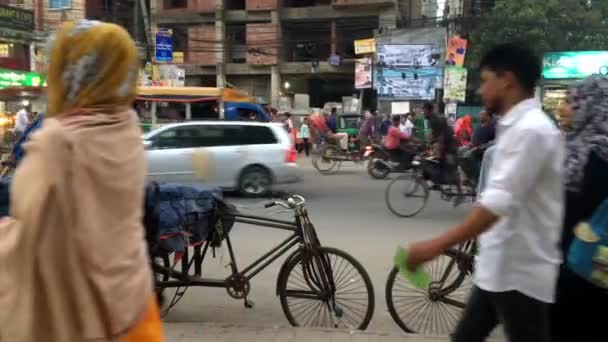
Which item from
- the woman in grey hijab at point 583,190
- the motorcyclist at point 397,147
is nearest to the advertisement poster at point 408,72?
the motorcyclist at point 397,147

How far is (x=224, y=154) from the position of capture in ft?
36.9

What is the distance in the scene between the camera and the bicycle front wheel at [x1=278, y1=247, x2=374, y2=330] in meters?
4.30

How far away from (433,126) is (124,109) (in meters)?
8.54

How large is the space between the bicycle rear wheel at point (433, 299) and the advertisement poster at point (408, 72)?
2422 centimetres

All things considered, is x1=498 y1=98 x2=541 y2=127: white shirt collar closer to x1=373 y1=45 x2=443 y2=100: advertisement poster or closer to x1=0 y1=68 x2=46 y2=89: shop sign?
x1=0 y1=68 x2=46 y2=89: shop sign

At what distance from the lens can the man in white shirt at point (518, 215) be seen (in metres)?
2.15

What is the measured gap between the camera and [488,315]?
243cm

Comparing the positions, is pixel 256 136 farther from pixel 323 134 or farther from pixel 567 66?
pixel 567 66

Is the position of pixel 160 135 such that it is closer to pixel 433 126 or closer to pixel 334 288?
pixel 433 126

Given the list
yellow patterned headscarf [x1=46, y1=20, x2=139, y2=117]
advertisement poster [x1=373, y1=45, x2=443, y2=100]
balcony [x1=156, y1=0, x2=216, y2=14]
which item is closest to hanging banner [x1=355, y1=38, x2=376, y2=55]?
advertisement poster [x1=373, y1=45, x2=443, y2=100]

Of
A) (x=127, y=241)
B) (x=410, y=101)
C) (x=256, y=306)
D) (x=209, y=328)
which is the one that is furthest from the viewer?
(x=410, y=101)

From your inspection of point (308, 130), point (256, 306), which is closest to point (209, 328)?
point (256, 306)

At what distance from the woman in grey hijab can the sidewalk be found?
1.31 metres

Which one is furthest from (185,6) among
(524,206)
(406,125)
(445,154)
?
(524,206)
